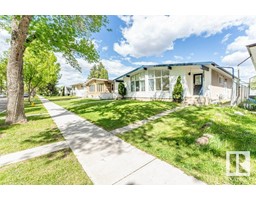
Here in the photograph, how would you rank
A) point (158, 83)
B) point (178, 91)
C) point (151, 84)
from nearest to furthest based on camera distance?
point (178, 91) < point (158, 83) < point (151, 84)

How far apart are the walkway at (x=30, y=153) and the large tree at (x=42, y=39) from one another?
4137mm

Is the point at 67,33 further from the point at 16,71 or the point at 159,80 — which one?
the point at 159,80

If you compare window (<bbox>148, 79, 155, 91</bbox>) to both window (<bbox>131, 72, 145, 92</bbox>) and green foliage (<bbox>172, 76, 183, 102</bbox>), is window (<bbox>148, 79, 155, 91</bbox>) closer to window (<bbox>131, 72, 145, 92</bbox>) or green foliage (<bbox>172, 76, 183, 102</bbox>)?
window (<bbox>131, 72, 145, 92</bbox>)

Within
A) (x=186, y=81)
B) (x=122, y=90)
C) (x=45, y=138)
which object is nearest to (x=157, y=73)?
(x=186, y=81)

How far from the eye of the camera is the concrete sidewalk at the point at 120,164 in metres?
2.63

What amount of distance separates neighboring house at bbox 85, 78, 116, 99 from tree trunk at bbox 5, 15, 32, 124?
1719 cm

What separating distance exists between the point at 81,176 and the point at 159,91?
12.9 meters

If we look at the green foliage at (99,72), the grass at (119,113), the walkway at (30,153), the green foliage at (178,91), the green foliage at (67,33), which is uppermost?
the green foliage at (99,72)

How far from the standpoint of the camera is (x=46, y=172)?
2.96 meters

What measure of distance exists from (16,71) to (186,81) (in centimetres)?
1188

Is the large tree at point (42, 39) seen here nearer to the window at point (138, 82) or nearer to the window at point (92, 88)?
the window at point (138, 82)

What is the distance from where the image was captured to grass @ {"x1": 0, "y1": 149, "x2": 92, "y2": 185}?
2.67m

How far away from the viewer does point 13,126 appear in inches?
267

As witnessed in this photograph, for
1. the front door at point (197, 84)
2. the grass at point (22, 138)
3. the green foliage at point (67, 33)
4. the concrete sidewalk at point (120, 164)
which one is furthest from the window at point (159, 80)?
the grass at point (22, 138)
